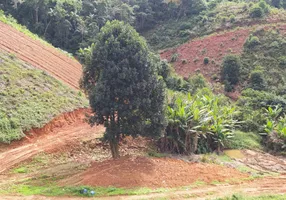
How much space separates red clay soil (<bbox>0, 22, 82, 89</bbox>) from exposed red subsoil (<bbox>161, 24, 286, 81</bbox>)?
499 inches

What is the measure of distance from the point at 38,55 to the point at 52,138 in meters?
11.2

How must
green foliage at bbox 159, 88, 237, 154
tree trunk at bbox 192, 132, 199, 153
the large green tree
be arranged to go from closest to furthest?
the large green tree
green foliage at bbox 159, 88, 237, 154
tree trunk at bbox 192, 132, 199, 153

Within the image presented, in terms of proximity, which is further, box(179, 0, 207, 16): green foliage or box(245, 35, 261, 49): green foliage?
box(179, 0, 207, 16): green foliage

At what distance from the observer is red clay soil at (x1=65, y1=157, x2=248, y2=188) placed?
10.1 metres

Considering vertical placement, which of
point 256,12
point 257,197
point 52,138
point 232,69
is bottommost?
point 52,138

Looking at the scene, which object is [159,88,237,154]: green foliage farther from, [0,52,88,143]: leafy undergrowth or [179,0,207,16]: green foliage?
[179,0,207,16]: green foliage

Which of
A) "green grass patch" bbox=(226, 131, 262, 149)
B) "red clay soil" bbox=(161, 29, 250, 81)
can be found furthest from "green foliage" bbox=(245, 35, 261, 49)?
"green grass patch" bbox=(226, 131, 262, 149)

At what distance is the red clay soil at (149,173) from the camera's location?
10133mm

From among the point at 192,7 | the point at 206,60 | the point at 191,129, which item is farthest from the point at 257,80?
the point at 192,7

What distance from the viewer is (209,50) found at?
37062 mm

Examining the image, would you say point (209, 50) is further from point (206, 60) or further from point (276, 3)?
point (276, 3)

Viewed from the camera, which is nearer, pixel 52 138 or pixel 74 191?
pixel 74 191

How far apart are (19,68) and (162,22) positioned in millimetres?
31849

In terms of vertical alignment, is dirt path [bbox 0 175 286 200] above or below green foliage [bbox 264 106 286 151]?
below
